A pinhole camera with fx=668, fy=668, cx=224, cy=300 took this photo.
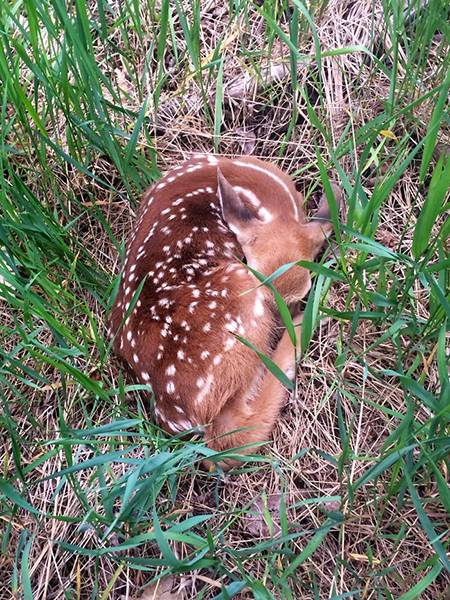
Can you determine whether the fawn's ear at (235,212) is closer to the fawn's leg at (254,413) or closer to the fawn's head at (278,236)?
the fawn's head at (278,236)

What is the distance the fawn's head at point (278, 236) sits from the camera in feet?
7.64

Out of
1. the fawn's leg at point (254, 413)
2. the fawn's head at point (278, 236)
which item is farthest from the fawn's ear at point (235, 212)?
the fawn's leg at point (254, 413)

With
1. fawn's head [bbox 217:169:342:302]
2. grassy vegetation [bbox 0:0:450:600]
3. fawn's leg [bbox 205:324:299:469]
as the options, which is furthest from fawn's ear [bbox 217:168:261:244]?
fawn's leg [bbox 205:324:299:469]

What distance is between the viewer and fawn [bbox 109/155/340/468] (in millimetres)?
2182

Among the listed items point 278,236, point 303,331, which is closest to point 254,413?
point 303,331

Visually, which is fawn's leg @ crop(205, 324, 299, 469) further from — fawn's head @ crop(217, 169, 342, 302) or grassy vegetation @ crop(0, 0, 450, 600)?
fawn's head @ crop(217, 169, 342, 302)

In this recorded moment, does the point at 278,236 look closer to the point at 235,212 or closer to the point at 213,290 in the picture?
the point at 235,212

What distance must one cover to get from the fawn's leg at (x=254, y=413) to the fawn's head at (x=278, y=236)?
0.21m

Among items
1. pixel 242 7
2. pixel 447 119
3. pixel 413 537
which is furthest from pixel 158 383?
pixel 242 7

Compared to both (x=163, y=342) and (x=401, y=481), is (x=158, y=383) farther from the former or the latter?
(x=401, y=481)

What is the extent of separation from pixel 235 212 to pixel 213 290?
29cm

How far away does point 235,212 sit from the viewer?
2379 millimetres

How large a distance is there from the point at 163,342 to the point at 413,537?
976mm

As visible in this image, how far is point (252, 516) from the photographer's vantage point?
2119 mm
